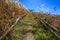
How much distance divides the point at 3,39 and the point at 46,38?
189 centimetres

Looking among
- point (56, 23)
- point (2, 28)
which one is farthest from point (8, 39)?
point (56, 23)

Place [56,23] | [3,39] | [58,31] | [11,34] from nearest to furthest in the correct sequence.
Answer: [3,39] → [11,34] → [58,31] → [56,23]

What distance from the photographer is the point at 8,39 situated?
702 cm

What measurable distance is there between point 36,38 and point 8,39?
1250 millimetres

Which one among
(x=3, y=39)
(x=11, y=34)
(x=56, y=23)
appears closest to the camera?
(x=3, y=39)

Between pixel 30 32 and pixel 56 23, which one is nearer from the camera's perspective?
pixel 30 32

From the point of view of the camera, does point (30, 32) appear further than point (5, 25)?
Yes

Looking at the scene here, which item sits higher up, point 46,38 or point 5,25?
point 5,25

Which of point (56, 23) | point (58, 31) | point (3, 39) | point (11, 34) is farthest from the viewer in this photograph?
point (56, 23)

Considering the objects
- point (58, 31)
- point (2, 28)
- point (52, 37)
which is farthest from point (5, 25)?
point (58, 31)

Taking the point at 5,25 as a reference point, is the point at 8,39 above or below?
below

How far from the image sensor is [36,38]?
7.52m

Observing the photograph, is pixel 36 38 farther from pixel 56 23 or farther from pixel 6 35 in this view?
pixel 56 23

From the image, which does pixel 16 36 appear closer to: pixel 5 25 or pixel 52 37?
pixel 5 25
